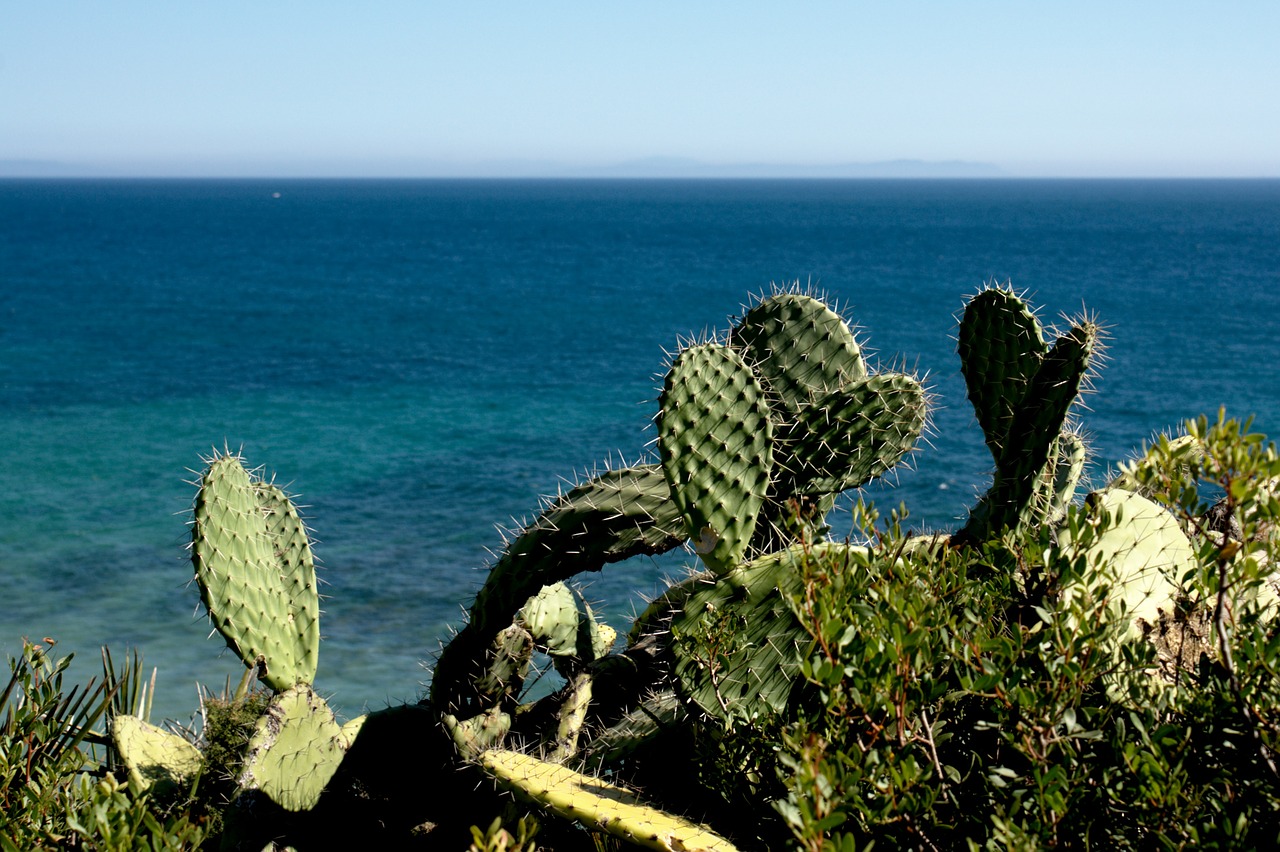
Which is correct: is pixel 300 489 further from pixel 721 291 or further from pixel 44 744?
pixel 721 291

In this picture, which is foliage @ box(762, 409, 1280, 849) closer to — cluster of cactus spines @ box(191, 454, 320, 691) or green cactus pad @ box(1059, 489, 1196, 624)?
green cactus pad @ box(1059, 489, 1196, 624)

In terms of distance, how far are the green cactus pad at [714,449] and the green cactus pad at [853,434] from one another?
1.23ft

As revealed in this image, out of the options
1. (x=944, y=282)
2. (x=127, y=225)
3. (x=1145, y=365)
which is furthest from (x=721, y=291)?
(x=127, y=225)

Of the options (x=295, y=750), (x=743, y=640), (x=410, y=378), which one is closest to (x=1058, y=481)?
(x=743, y=640)

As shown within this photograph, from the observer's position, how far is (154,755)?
3.68 meters

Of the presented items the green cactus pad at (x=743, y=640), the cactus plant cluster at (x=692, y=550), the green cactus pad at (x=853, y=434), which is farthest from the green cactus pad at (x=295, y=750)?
the green cactus pad at (x=853, y=434)

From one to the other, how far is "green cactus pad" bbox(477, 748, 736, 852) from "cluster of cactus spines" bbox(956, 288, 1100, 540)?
1180mm

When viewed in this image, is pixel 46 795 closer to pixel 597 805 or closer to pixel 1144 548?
pixel 597 805

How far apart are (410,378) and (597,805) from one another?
2472 cm

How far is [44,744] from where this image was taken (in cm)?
264

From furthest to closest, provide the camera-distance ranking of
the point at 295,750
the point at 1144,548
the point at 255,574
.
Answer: the point at 255,574 < the point at 295,750 < the point at 1144,548

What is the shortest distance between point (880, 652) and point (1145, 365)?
1156 inches

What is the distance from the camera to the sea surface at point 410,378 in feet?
39.4

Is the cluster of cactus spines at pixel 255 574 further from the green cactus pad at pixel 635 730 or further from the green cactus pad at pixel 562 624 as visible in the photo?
the green cactus pad at pixel 635 730
